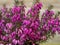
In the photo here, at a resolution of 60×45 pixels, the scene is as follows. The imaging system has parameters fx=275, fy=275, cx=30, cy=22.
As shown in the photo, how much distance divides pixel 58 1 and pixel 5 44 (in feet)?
4.17

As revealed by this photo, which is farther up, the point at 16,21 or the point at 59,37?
the point at 16,21

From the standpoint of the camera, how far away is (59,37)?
3.09 m

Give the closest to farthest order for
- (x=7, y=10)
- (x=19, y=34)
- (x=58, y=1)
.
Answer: (x=19, y=34), (x=7, y=10), (x=58, y=1)

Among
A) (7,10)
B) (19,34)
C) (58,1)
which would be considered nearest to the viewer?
(19,34)

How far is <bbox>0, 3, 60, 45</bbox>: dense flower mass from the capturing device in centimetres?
188

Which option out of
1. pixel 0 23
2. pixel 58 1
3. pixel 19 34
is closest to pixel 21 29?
pixel 19 34

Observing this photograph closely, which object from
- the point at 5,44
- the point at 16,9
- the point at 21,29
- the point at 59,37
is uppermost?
the point at 16,9

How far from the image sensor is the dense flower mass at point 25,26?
188 centimetres

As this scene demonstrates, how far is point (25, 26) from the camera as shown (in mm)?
1884

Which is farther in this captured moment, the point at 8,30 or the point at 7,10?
the point at 7,10

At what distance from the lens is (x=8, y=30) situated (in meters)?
1.91

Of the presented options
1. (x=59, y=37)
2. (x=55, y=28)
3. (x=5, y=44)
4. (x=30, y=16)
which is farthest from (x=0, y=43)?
(x=59, y=37)

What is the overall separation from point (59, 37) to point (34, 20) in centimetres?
123

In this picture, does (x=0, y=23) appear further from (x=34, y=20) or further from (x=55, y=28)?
(x=55, y=28)
